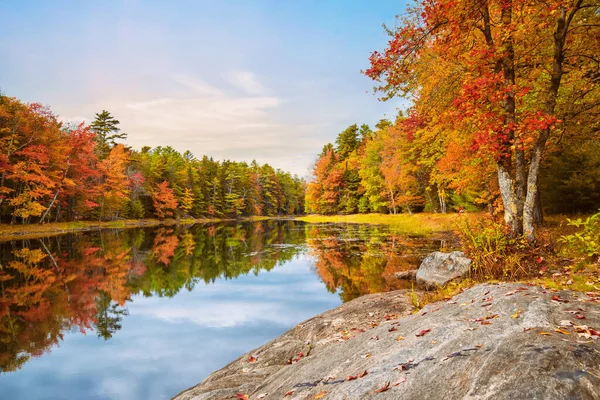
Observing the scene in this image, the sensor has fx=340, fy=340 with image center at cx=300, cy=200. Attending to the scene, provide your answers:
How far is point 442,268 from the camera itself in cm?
966

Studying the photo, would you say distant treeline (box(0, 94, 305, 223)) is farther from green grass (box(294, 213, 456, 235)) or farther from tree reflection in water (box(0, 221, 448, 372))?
green grass (box(294, 213, 456, 235))

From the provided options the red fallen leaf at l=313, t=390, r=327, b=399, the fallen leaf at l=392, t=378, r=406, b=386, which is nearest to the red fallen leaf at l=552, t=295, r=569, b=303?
the fallen leaf at l=392, t=378, r=406, b=386

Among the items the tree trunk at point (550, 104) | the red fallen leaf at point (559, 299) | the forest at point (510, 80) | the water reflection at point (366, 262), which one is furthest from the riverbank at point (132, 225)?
the red fallen leaf at point (559, 299)

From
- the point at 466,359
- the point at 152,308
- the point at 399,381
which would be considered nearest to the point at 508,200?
the point at 466,359

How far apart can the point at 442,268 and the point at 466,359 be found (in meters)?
6.82

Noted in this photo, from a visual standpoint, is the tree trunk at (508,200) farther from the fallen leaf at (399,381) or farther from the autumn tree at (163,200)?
the autumn tree at (163,200)

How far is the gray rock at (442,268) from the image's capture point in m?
8.94

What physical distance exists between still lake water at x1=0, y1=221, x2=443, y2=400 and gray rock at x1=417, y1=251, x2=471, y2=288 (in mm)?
1250

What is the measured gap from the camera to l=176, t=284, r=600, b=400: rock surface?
2762 mm

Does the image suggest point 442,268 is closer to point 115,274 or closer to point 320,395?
point 320,395

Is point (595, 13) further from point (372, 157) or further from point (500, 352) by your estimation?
point (372, 157)

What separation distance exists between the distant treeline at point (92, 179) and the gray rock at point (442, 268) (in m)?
33.0

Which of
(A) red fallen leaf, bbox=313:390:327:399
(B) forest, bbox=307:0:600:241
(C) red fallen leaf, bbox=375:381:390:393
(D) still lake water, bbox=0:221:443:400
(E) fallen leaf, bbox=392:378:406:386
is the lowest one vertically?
(D) still lake water, bbox=0:221:443:400

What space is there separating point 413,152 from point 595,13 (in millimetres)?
23432
